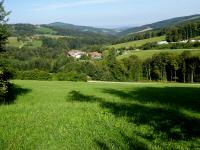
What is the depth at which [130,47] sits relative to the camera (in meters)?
185

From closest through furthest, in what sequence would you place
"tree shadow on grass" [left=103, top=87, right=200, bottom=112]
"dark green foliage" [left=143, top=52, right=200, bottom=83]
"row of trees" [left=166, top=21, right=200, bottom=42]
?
1. "tree shadow on grass" [left=103, top=87, right=200, bottom=112]
2. "dark green foliage" [left=143, top=52, right=200, bottom=83]
3. "row of trees" [left=166, top=21, right=200, bottom=42]

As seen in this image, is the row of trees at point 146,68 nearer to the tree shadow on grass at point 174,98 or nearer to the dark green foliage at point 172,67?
the dark green foliage at point 172,67

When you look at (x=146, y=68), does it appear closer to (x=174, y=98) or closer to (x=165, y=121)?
(x=174, y=98)

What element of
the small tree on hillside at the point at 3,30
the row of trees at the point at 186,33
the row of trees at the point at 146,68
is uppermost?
the row of trees at the point at 186,33

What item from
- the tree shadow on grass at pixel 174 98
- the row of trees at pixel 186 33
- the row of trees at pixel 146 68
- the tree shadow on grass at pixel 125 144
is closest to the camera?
the tree shadow on grass at pixel 125 144

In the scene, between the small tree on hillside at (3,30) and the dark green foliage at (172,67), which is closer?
the small tree on hillside at (3,30)

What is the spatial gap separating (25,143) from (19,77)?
5971 centimetres

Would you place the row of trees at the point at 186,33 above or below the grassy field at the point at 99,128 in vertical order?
above

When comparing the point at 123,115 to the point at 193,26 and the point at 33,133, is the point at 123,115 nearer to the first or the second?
the point at 33,133

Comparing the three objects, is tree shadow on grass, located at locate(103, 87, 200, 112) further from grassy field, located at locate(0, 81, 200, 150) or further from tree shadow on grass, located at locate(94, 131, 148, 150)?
tree shadow on grass, located at locate(94, 131, 148, 150)

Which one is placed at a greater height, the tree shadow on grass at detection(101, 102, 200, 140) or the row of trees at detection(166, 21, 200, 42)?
the row of trees at detection(166, 21, 200, 42)

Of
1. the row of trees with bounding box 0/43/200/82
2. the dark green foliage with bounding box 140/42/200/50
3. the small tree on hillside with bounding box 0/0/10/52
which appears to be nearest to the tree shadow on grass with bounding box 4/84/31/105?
the small tree on hillside with bounding box 0/0/10/52

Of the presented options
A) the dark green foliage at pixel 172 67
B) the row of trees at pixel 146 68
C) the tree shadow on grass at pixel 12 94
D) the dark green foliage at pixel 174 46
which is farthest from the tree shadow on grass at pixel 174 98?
the dark green foliage at pixel 174 46

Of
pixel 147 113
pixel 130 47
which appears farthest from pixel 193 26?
pixel 147 113
